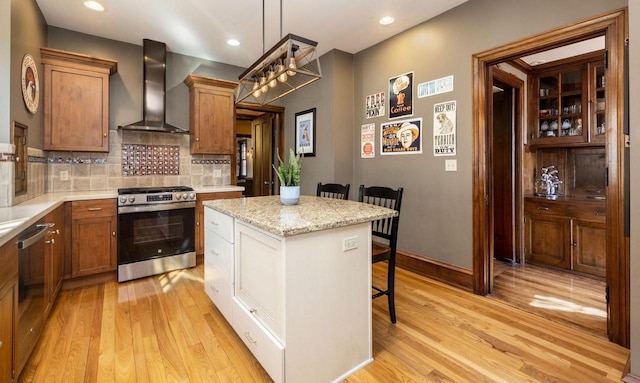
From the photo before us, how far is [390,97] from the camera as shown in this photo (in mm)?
3654

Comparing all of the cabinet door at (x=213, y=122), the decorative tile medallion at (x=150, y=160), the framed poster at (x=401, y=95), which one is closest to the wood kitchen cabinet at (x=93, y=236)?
the decorative tile medallion at (x=150, y=160)

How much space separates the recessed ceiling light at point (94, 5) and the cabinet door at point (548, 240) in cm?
526

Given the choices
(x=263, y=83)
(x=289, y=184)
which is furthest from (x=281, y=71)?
(x=289, y=184)

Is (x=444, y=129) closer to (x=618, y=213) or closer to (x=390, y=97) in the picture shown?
(x=390, y=97)

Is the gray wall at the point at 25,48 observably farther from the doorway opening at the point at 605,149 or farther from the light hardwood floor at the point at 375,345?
the doorway opening at the point at 605,149

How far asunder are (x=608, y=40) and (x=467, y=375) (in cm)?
240

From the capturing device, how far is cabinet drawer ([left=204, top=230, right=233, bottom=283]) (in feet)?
6.98

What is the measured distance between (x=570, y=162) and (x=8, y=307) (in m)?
5.38

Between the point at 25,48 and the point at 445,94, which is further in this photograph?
the point at 445,94

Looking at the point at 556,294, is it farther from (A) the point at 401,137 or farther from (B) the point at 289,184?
(B) the point at 289,184

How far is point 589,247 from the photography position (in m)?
3.37

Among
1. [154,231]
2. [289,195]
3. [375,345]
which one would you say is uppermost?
[289,195]

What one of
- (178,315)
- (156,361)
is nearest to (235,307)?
(156,361)

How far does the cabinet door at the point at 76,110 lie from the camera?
3.07 metres
